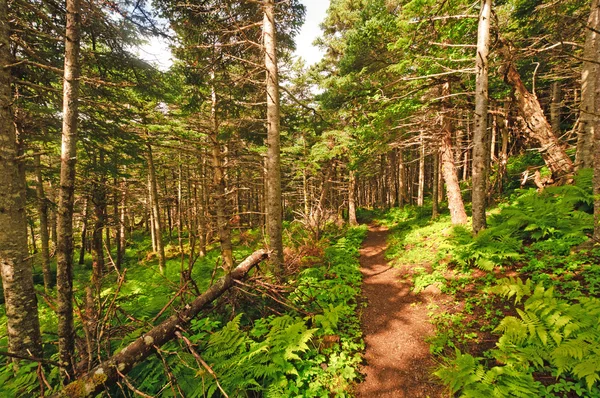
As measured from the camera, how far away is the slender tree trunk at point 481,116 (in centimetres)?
668

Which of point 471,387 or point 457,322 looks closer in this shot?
point 471,387

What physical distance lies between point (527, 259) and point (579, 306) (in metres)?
2.32

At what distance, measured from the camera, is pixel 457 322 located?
4875 mm

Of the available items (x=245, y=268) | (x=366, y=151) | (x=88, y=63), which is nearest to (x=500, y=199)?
(x=366, y=151)

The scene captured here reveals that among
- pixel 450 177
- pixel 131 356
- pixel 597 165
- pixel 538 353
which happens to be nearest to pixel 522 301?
pixel 538 353

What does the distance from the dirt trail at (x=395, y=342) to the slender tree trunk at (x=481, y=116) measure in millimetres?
3118

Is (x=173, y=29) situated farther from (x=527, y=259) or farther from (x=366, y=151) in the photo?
(x=527, y=259)

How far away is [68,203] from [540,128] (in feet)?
42.1

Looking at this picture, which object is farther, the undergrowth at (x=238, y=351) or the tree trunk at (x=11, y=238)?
the tree trunk at (x=11, y=238)

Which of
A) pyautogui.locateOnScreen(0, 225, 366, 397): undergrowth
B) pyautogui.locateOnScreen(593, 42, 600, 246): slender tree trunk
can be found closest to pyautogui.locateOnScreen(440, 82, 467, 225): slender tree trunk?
pyautogui.locateOnScreen(593, 42, 600, 246): slender tree trunk

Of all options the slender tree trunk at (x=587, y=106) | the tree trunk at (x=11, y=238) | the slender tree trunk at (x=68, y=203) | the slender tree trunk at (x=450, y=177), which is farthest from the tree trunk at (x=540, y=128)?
the tree trunk at (x=11, y=238)

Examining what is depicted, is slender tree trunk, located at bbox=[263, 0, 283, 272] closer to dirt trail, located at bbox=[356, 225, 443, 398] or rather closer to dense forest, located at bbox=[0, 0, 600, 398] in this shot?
dense forest, located at bbox=[0, 0, 600, 398]

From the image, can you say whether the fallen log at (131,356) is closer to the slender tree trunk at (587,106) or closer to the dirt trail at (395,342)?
the dirt trail at (395,342)

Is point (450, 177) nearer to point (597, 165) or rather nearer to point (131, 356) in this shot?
point (597, 165)
